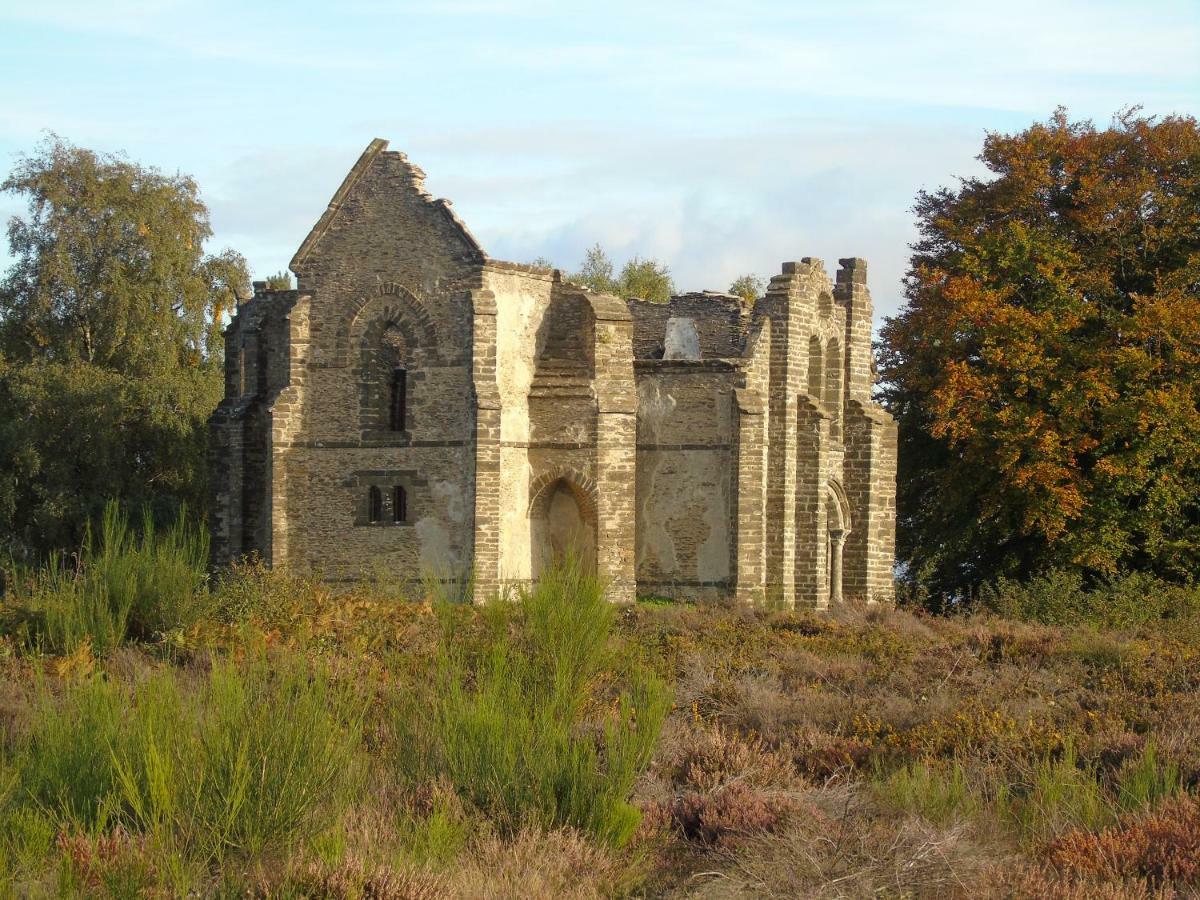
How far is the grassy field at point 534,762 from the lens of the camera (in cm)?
1084

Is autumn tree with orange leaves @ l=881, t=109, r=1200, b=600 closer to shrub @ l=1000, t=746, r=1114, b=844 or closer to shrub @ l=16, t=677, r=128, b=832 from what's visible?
shrub @ l=1000, t=746, r=1114, b=844

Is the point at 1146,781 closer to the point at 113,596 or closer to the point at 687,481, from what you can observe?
the point at 113,596

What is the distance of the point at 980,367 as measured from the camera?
3344 cm

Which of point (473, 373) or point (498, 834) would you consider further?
point (473, 373)

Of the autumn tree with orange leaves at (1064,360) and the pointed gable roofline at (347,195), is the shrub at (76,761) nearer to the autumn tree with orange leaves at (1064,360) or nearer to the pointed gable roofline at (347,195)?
the pointed gable roofline at (347,195)

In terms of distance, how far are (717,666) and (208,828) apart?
11.1 metres

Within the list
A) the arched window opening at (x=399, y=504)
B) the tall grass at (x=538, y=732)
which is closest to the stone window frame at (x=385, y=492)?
the arched window opening at (x=399, y=504)

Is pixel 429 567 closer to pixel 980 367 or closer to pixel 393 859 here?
pixel 980 367

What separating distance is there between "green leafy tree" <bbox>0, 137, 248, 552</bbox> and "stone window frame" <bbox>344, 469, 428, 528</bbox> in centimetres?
1189

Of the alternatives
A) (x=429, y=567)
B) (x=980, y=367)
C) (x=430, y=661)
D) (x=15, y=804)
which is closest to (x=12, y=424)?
(x=429, y=567)

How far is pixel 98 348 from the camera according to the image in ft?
138

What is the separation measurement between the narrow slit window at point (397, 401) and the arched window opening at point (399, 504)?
1.10m

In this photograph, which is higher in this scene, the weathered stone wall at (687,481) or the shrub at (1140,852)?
the weathered stone wall at (687,481)

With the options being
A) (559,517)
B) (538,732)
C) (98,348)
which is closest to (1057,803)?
(538,732)
